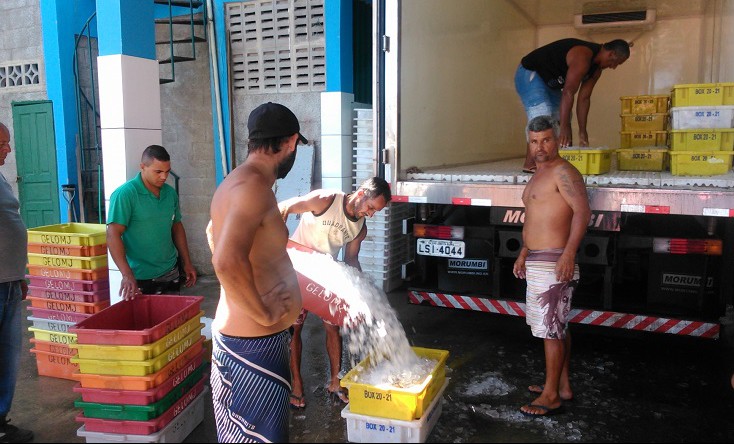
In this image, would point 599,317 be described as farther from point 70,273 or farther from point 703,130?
point 70,273

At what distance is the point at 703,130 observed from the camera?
4043 millimetres

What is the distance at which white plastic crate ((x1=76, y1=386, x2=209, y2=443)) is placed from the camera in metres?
3.12

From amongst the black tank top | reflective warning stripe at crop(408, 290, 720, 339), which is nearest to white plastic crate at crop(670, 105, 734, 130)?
the black tank top

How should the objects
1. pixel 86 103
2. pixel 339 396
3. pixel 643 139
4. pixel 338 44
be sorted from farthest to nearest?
pixel 86 103 < pixel 338 44 < pixel 643 139 < pixel 339 396

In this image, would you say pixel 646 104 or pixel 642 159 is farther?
pixel 646 104

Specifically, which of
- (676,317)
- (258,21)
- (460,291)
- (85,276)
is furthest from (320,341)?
(258,21)

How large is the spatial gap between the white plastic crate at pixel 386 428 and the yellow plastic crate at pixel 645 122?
10.1 ft

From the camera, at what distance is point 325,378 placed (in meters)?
4.27

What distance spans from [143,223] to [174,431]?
1.39 meters

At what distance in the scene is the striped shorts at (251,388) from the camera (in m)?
2.32

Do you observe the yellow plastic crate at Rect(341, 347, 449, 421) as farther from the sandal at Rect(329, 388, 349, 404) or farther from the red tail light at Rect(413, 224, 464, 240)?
the red tail light at Rect(413, 224, 464, 240)

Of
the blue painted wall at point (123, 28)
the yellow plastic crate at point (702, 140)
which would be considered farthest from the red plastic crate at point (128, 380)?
the yellow plastic crate at point (702, 140)

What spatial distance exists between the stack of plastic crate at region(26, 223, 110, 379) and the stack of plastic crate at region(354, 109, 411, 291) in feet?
8.88

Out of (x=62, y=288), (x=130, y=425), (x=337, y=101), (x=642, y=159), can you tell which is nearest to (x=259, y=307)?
(x=130, y=425)
